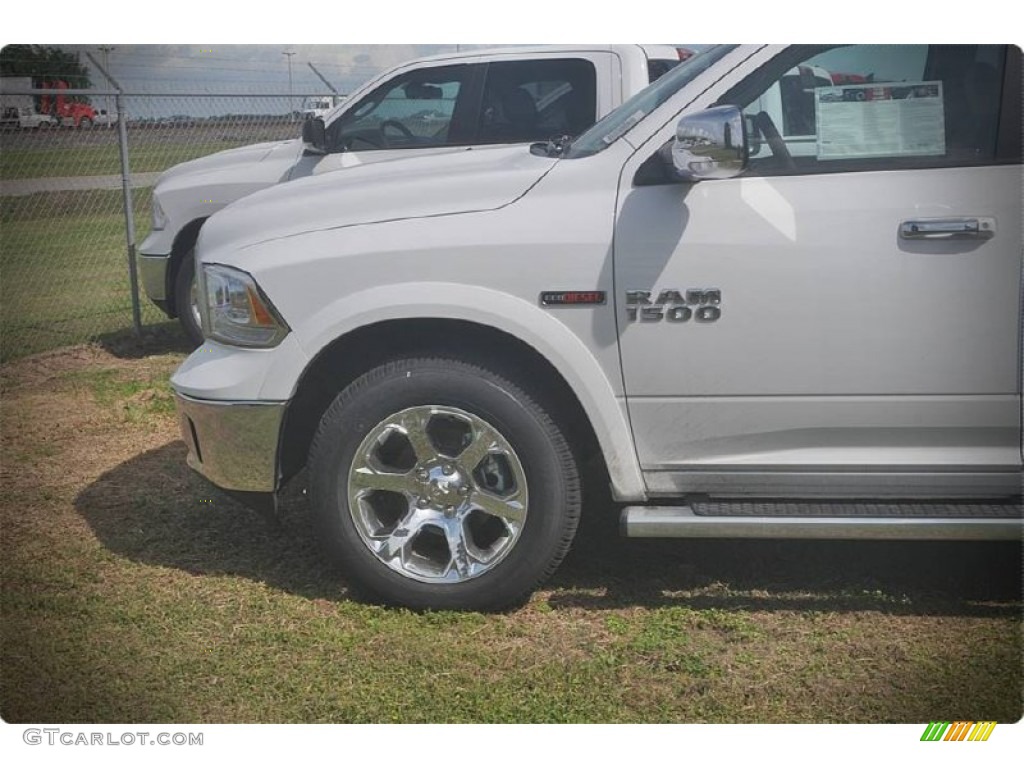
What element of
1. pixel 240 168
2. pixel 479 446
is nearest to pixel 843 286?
pixel 479 446

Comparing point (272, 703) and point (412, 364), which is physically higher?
point (412, 364)

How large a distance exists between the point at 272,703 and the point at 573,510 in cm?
113

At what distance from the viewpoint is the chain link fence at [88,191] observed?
30.0 feet

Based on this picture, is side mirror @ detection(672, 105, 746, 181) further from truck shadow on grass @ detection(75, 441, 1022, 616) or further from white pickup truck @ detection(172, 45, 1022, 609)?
truck shadow on grass @ detection(75, 441, 1022, 616)

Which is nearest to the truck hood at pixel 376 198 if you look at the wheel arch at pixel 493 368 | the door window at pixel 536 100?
the wheel arch at pixel 493 368

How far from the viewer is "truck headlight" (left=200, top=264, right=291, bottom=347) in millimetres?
4051

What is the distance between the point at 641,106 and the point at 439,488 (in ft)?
5.00

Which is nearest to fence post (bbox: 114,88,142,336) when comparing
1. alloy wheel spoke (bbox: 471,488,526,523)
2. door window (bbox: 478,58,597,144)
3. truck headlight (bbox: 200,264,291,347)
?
door window (bbox: 478,58,597,144)

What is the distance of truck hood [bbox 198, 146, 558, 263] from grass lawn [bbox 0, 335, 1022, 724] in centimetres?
128

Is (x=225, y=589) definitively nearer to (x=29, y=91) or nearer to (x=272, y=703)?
(x=272, y=703)

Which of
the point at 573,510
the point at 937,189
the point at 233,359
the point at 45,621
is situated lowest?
the point at 45,621

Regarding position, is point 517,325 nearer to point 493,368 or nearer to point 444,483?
point 493,368

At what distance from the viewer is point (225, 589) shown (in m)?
4.47
